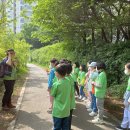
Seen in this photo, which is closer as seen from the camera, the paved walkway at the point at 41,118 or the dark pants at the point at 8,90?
the paved walkway at the point at 41,118

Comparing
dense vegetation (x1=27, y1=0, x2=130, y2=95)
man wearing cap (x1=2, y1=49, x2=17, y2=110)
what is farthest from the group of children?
dense vegetation (x1=27, y1=0, x2=130, y2=95)

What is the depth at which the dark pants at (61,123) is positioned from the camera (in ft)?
19.4

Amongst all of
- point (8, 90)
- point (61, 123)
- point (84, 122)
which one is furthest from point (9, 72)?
point (61, 123)

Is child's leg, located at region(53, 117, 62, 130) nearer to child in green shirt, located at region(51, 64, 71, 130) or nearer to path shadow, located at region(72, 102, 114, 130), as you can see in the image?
child in green shirt, located at region(51, 64, 71, 130)

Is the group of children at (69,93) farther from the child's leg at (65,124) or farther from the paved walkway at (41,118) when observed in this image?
the paved walkway at (41,118)

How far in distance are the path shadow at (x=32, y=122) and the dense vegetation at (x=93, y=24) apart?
5.59m

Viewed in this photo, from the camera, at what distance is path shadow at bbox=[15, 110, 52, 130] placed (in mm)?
7699

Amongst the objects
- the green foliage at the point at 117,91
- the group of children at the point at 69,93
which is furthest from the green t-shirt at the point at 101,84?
the green foliage at the point at 117,91

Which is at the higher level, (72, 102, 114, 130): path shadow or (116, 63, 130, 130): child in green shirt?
(116, 63, 130, 130): child in green shirt

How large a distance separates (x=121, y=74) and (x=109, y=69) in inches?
36.6

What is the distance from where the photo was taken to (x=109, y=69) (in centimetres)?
A: 1462

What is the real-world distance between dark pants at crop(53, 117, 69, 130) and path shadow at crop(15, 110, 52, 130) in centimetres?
166

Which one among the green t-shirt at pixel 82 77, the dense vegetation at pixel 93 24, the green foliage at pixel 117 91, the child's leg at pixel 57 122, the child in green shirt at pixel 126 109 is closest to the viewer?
the child's leg at pixel 57 122

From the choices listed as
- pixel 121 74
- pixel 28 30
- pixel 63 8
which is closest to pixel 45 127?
pixel 121 74
